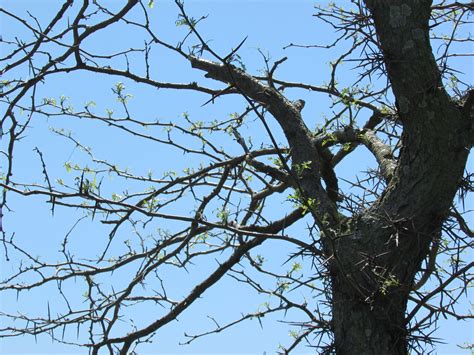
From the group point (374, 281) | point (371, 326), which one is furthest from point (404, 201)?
point (371, 326)

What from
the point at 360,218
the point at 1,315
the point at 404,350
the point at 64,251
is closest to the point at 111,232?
the point at 64,251

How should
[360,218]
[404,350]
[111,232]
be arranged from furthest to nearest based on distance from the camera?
[111,232] → [360,218] → [404,350]

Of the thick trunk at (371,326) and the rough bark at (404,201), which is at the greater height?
the rough bark at (404,201)

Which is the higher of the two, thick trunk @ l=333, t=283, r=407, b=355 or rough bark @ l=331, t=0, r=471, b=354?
rough bark @ l=331, t=0, r=471, b=354

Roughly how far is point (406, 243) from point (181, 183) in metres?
1.46

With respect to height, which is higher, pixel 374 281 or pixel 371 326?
pixel 374 281

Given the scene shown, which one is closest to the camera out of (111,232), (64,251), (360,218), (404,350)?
(404,350)

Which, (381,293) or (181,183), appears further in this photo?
(181,183)

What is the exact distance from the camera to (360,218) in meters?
3.89

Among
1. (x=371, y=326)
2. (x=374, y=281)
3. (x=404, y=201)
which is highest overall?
(x=404, y=201)

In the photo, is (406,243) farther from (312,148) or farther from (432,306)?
(312,148)

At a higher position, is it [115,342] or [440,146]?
[440,146]

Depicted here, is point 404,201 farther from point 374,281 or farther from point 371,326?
point 371,326

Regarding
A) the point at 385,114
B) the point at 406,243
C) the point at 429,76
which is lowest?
the point at 406,243
